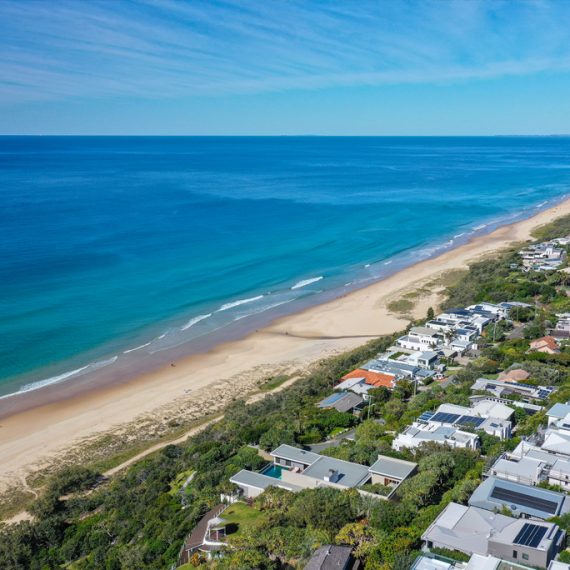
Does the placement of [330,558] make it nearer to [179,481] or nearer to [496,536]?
[496,536]

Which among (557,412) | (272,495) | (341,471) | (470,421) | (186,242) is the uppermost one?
(186,242)

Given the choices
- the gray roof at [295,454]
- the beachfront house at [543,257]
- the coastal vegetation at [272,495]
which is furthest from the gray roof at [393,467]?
the beachfront house at [543,257]

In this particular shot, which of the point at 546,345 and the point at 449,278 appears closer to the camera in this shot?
the point at 546,345

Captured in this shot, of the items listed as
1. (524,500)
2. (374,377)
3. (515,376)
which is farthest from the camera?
(374,377)

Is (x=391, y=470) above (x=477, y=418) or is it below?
below

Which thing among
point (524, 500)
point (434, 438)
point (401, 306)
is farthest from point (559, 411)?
point (401, 306)

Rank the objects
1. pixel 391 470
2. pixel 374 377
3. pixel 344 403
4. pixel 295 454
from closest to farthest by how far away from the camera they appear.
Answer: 1. pixel 391 470
2. pixel 295 454
3. pixel 344 403
4. pixel 374 377
